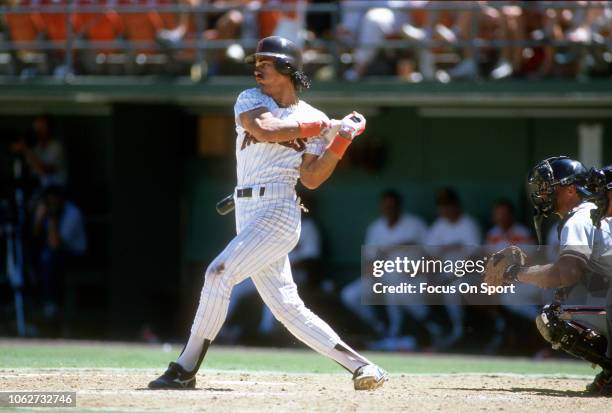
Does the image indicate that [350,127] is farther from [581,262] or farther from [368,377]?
[581,262]

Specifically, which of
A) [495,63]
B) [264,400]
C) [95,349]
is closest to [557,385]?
[264,400]

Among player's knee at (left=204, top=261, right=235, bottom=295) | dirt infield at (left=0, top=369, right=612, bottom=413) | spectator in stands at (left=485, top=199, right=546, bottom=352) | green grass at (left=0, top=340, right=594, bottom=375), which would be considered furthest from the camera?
spectator in stands at (left=485, top=199, right=546, bottom=352)

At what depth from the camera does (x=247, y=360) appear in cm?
963

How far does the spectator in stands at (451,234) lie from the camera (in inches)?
488

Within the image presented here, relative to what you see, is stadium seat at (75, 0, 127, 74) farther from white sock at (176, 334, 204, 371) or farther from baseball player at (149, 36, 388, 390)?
white sock at (176, 334, 204, 371)

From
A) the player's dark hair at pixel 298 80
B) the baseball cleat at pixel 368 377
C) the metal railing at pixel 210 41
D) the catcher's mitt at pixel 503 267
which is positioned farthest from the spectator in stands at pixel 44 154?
the catcher's mitt at pixel 503 267

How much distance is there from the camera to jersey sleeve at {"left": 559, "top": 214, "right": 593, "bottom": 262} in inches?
253

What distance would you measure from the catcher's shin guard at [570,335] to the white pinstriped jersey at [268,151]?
162 centimetres

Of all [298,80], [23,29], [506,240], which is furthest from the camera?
[23,29]

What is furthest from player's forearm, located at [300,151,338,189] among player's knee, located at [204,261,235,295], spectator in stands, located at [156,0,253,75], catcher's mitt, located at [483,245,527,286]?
spectator in stands, located at [156,0,253,75]

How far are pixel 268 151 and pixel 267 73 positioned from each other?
Result: 1.47ft

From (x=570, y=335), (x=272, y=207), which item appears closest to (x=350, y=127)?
(x=272, y=207)

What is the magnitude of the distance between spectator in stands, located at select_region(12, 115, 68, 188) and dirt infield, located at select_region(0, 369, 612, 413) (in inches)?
250

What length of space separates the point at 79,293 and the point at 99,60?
9.51 ft
